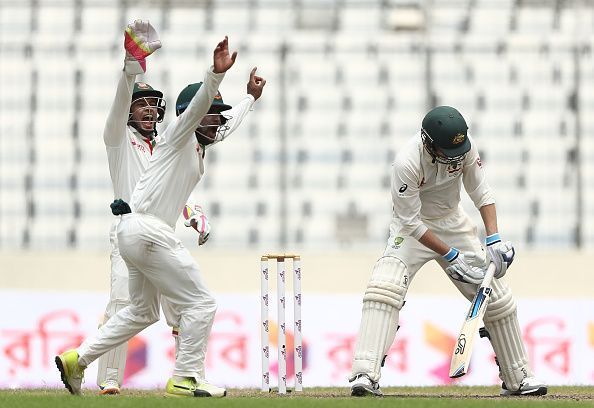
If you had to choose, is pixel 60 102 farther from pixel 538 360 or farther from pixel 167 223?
pixel 167 223

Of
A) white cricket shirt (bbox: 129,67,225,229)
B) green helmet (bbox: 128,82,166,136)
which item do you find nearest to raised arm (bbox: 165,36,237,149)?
white cricket shirt (bbox: 129,67,225,229)

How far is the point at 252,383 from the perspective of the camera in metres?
11.0

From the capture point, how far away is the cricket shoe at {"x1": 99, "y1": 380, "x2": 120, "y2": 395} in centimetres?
741

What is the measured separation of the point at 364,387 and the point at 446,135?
1.35m

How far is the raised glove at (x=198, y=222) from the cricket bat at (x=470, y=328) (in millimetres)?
1436

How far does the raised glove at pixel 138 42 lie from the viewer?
6.64 metres

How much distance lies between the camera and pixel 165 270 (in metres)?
6.64

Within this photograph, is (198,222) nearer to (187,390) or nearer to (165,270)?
(165,270)

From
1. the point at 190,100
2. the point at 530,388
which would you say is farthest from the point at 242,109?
the point at 530,388

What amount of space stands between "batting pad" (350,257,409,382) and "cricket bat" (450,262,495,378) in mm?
363

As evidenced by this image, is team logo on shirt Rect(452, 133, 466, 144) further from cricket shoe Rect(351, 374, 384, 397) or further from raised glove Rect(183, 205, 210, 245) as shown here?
raised glove Rect(183, 205, 210, 245)

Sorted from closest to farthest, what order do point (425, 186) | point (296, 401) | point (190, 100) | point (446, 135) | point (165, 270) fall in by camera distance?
point (296, 401), point (165, 270), point (446, 135), point (190, 100), point (425, 186)

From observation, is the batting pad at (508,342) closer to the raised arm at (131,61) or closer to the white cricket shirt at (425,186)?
the white cricket shirt at (425,186)

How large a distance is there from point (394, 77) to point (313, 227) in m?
2.04
